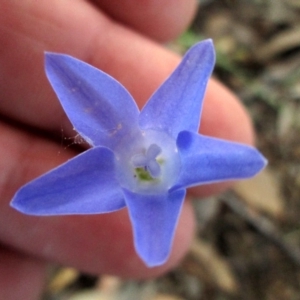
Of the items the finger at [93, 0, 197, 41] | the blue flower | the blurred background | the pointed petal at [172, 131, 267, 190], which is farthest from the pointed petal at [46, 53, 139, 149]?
the blurred background

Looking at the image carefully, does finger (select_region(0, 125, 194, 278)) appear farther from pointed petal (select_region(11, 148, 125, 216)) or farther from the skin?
pointed petal (select_region(11, 148, 125, 216))

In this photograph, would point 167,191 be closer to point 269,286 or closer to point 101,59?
point 101,59

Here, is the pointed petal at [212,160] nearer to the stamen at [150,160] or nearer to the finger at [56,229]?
the stamen at [150,160]

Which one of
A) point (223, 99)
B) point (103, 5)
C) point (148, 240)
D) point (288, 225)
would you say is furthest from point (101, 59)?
point (288, 225)

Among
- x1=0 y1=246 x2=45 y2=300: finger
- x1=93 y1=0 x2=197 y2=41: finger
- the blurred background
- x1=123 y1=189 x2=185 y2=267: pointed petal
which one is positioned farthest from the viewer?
the blurred background

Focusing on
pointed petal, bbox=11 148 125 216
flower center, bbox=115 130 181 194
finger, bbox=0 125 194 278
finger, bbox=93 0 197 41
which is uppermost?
finger, bbox=93 0 197 41

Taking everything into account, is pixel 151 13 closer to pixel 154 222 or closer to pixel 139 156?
pixel 139 156
